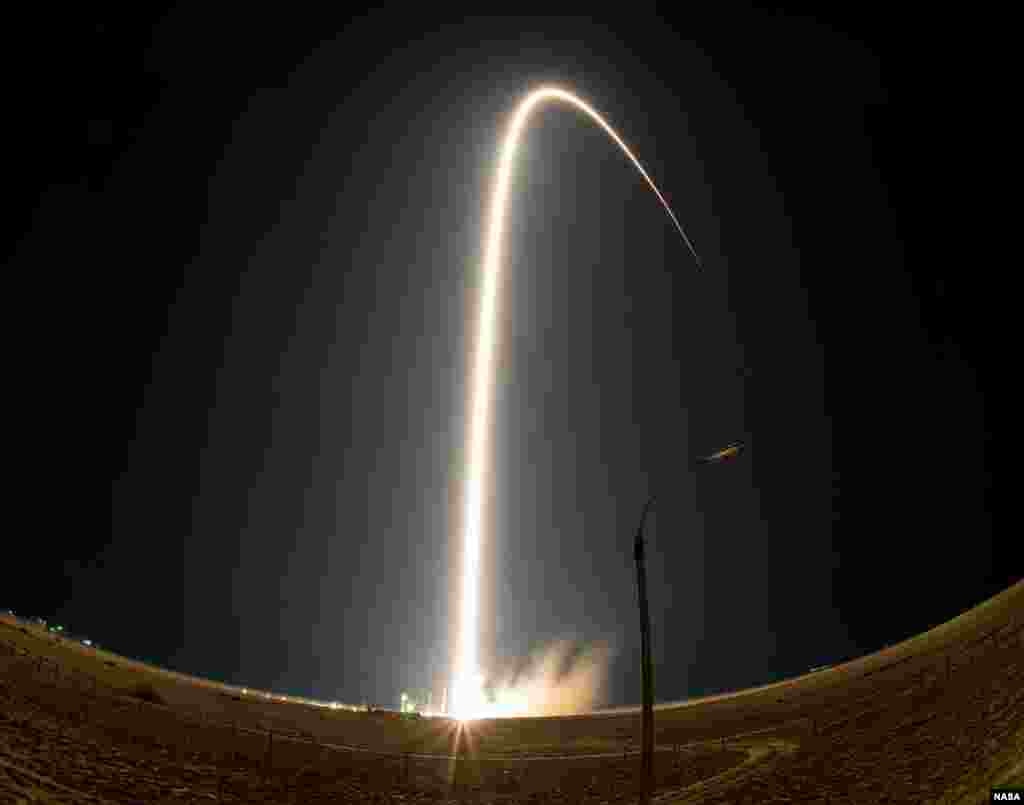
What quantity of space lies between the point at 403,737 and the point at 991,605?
54.5 m

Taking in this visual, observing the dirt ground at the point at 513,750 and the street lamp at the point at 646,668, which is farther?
the dirt ground at the point at 513,750

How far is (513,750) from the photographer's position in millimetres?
41875

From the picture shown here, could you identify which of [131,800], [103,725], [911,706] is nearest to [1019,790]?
[911,706]

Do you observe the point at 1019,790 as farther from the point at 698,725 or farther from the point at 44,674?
the point at 44,674

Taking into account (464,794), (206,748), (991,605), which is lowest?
(464,794)

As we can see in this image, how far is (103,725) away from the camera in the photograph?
28312mm

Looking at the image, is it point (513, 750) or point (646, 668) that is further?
point (513, 750)

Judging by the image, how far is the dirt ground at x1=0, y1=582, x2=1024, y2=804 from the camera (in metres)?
21.8

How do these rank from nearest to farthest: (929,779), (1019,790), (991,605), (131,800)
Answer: (1019,790)
(131,800)
(929,779)
(991,605)

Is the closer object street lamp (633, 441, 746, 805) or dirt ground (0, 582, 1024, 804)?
street lamp (633, 441, 746, 805)

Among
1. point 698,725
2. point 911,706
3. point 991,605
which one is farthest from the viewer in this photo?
point 991,605

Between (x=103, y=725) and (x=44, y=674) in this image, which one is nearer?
(x=103, y=725)

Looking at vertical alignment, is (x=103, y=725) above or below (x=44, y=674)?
below

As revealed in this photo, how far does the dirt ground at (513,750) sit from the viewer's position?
21.8 meters
